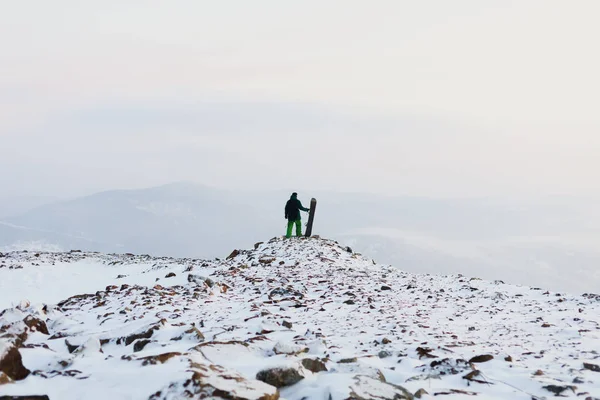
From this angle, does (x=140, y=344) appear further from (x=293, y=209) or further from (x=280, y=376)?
(x=293, y=209)

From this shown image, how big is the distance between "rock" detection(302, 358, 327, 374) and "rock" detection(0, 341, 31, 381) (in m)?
2.97

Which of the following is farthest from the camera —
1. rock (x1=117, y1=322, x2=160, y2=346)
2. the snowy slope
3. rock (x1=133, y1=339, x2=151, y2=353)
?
rock (x1=117, y1=322, x2=160, y2=346)

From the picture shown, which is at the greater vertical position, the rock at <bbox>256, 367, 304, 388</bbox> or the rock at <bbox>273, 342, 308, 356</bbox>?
the rock at <bbox>256, 367, 304, 388</bbox>

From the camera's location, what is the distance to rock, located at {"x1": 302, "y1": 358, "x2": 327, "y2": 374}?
5362mm

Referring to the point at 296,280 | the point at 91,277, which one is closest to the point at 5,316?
the point at 296,280

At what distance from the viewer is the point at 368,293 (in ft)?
42.8

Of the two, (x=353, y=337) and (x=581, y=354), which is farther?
(x=353, y=337)

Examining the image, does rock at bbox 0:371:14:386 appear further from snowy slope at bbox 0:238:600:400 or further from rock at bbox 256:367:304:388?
rock at bbox 256:367:304:388

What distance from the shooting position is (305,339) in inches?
283

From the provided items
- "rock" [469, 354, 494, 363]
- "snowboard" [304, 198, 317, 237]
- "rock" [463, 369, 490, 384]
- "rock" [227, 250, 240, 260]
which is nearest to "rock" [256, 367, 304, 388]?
"rock" [463, 369, 490, 384]

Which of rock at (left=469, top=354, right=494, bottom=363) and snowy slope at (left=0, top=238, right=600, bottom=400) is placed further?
rock at (left=469, top=354, right=494, bottom=363)

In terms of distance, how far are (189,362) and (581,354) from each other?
5.88 meters

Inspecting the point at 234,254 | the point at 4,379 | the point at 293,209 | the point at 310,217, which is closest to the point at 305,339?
the point at 4,379

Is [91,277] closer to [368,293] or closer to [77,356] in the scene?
[368,293]
